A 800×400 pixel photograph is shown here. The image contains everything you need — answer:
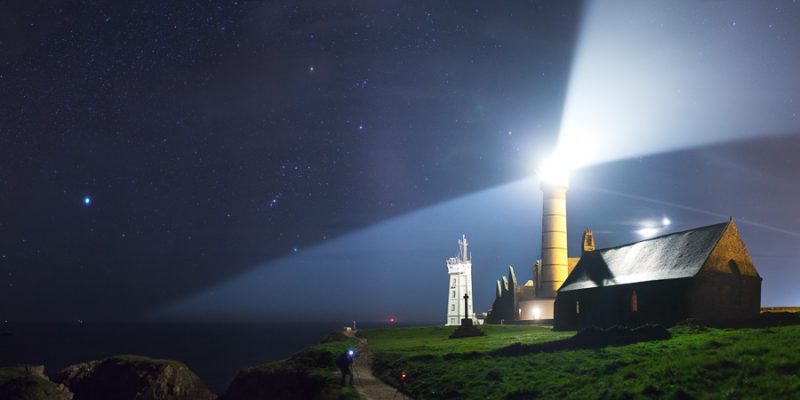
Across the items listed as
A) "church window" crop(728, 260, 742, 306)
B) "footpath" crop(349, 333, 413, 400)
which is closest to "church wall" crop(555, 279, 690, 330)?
"church window" crop(728, 260, 742, 306)

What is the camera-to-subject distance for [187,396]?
4456 cm

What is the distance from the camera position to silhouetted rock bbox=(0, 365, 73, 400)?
38.4 m

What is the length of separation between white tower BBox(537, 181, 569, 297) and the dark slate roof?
14105mm

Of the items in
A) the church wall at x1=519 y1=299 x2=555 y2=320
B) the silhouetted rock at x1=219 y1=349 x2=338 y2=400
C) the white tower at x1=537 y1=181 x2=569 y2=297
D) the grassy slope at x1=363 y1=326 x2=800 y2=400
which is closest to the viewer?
the grassy slope at x1=363 y1=326 x2=800 y2=400

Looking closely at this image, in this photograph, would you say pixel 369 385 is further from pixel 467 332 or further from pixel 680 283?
pixel 680 283

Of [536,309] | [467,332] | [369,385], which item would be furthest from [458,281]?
[369,385]

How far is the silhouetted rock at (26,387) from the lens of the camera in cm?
3844

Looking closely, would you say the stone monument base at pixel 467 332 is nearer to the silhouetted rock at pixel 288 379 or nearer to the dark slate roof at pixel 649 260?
the dark slate roof at pixel 649 260

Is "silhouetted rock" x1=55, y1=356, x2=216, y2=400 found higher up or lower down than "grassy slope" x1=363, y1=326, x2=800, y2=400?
lower down

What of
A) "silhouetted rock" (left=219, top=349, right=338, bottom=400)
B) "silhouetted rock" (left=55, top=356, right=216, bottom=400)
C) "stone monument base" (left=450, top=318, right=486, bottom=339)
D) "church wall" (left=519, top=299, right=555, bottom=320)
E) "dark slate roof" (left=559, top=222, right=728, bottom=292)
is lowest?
"silhouetted rock" (left=55, top=356, right=216, bottom=400)

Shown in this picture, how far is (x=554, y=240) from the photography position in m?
76.4

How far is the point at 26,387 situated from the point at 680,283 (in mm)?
44641

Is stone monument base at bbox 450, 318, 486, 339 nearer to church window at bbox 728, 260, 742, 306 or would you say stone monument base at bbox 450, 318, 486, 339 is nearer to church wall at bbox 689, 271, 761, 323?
church wall at bbox 689, 271, 761, 323

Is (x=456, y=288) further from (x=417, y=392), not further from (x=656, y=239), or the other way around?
(x=417, y=392)
